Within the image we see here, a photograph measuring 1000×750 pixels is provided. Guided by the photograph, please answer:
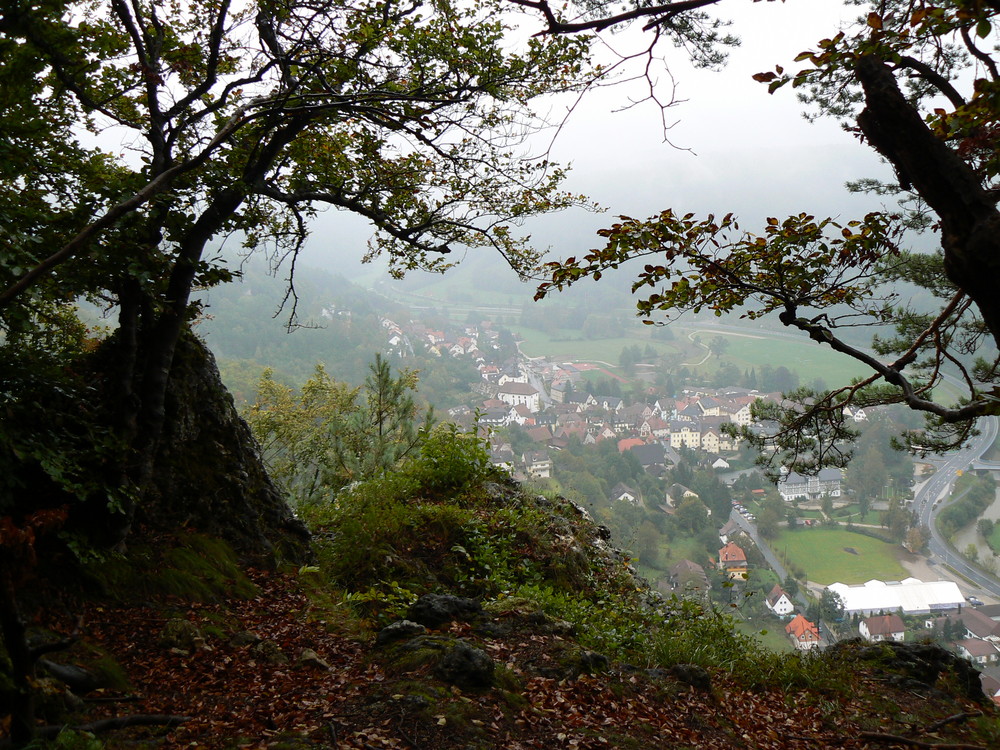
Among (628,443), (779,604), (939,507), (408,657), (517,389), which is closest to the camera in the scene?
(408,657)

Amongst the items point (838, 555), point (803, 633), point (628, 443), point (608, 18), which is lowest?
point (838, 555)

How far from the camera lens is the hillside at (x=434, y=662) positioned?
309cm

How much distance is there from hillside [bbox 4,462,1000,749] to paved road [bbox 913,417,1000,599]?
1680cm

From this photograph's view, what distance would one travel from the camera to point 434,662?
364 centimetres

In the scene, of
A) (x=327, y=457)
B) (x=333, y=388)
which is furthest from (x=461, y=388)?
(x=327, y=457)

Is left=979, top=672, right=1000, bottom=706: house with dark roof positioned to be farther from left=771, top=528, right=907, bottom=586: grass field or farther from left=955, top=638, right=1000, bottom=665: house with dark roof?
left=771, top=528, right=907, bottom=586: grass field

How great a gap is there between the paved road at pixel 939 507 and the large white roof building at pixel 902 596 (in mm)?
2482

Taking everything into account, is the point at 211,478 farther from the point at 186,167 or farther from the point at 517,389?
the point at 517,389

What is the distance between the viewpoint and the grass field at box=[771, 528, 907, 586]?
2495cm

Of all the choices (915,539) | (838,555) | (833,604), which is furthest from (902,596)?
(915,539)

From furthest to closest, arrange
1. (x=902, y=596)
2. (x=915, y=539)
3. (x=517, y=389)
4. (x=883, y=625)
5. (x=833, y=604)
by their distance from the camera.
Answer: (x=517, y=389) → (x=915, y=539) → (x=902, y=596) → (x=833, y=604) → (x=883, y=625)

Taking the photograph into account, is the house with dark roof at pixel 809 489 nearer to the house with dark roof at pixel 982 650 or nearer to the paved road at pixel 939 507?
the paved road at pixel 939 507

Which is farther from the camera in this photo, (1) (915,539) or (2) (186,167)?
(1) (915,539)

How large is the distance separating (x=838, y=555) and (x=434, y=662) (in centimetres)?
2887
